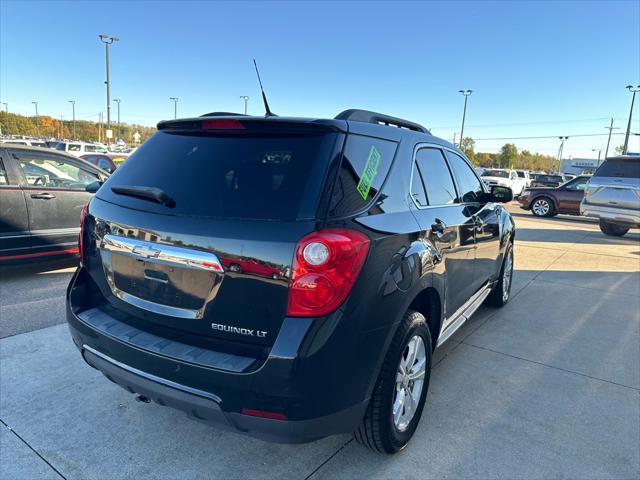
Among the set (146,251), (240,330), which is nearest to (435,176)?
(240,330)

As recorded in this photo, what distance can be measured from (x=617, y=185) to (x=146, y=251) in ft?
37.1

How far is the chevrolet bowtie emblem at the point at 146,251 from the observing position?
2.01 metres

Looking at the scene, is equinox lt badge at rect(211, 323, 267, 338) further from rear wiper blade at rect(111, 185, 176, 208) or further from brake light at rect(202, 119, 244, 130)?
brake light at rect(202, 119, 244, 130)

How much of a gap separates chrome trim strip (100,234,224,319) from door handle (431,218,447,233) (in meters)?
1.36

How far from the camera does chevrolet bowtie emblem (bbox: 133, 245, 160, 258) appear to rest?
2.01 metres

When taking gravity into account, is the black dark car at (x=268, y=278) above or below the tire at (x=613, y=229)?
above

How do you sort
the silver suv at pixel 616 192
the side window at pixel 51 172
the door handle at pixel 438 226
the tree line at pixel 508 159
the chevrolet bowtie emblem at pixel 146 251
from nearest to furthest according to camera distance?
1. the chevrolet bowtie emblem at pixel 146 251
2. the door handle at pixel 438 226
3. the side window at pixel 51 172
4. the silver suv at pixel 616 192
5. the tree line at pixel 508 159

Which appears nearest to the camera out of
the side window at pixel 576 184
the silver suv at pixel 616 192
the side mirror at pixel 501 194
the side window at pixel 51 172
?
the side mirror at pixel 501 194

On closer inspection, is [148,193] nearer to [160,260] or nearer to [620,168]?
[160,260]

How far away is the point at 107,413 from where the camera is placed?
2.71 meters

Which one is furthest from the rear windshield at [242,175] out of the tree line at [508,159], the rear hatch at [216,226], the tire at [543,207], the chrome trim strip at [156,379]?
the tree line at [508,159]

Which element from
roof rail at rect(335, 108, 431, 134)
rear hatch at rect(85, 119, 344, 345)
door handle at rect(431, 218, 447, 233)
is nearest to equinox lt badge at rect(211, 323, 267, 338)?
rear hatch at rect(85, 119, 344, 345)

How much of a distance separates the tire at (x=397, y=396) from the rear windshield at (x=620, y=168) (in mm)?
10218

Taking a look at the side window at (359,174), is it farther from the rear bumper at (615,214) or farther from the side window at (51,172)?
the rear bumper at (615,214)
